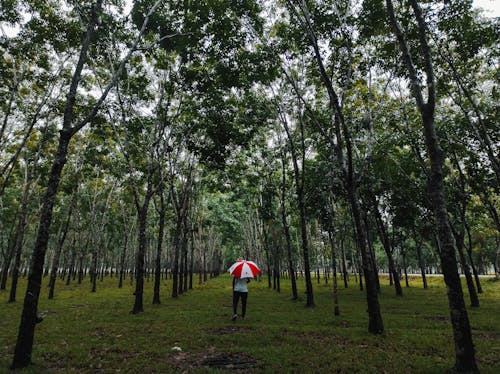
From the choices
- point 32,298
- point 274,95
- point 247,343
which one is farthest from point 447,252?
point 274,95

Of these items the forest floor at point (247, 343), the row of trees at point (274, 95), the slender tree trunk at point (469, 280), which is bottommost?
the forest floor at point (247, 343)

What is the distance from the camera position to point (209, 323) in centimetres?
1216

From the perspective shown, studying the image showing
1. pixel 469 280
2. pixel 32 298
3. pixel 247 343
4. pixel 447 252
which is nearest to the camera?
pixel 447 252

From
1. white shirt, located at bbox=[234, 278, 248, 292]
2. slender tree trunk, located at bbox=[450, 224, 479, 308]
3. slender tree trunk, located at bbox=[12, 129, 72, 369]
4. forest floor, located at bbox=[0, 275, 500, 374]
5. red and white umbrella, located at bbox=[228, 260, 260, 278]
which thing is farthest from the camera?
slender tree trunk, located at bbox=[450, 224, 479, 308]

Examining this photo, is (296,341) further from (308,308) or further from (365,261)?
(308,308)

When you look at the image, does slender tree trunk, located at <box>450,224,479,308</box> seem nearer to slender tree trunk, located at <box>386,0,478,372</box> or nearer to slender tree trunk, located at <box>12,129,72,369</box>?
slender tree trunk, located at <box>386,0,478,372</box>

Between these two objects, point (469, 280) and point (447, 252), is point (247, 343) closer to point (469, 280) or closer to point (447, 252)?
point (447, 252)

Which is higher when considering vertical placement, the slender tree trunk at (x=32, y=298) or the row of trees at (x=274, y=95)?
the row of trees at (x=274, y=95)

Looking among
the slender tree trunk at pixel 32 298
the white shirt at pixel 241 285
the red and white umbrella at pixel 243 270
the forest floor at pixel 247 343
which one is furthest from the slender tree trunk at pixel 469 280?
the slender tree trunk at pixel 32 298

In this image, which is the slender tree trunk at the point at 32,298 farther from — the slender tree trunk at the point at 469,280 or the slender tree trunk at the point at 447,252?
the slender tree trunk at the point at 469,280

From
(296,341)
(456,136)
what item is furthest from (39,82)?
(456,136)

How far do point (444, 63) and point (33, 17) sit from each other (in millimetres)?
20253

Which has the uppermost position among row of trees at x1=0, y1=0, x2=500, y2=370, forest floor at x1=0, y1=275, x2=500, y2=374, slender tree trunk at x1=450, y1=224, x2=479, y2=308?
row of trees at x1=0, y1=0, x2=500, y2=370

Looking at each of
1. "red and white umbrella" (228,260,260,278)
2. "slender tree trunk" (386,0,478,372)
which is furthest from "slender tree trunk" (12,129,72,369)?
"slender tree trunk" (386,0,478,372)
